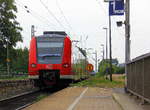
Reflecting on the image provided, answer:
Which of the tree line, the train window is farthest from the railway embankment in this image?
the tree line

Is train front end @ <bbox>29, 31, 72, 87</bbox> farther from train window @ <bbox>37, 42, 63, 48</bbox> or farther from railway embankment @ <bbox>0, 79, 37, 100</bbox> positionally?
railway embankment @ <bbox>0, 79, 37, 100</bbox>

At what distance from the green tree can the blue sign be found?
35.4 meters

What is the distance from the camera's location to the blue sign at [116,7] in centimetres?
2159

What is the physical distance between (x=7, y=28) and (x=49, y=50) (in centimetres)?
3218

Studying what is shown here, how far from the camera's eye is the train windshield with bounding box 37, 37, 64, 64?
2448cm

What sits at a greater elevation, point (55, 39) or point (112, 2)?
point (112, 2)

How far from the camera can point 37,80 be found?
2484cm

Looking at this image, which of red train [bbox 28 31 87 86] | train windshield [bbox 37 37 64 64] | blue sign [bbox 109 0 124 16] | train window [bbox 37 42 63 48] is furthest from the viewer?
train window [bbox 37 42 63 48]

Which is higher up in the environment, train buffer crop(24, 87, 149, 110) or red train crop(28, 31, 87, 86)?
red train crop(28, 31, 87, 86)

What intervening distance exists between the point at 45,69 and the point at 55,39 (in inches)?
79.1

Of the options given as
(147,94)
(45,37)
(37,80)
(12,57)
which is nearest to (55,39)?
(45,37)

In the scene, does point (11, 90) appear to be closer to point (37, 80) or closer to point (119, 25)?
point (37, 80)

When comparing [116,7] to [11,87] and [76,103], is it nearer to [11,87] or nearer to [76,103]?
[76,103]

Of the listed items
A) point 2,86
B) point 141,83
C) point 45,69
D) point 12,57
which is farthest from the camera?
point 12,57
